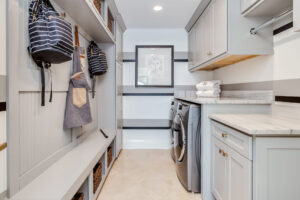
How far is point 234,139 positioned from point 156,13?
2.22 meters

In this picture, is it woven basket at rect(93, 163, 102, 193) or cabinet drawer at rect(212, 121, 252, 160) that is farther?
woven basket at rect(93, 163, 102, 193)

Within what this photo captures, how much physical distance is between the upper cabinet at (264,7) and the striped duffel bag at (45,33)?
1.53 m

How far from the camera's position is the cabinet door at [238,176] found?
1063 mm

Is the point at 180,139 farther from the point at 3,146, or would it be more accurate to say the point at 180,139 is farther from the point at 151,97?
the point at 3,146

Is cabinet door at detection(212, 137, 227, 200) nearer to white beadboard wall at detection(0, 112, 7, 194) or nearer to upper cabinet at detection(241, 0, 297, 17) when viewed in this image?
upper cabinet at detection(241, 0, 297, 17)

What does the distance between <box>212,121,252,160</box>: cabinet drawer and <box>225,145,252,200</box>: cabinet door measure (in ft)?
0.13

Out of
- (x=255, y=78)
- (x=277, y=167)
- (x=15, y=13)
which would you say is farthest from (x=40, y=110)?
(x=255, y=78)

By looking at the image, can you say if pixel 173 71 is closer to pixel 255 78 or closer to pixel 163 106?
pixel 163 106

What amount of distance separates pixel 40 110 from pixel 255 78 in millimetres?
2098

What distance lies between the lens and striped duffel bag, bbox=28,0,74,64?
43.9 inches

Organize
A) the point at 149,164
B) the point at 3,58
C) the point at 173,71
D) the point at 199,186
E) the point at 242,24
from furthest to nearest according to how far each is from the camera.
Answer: the point at 173,71 < the point at 149,164 < the point at 199,186 < the point at 242,24 < the point at 3,58

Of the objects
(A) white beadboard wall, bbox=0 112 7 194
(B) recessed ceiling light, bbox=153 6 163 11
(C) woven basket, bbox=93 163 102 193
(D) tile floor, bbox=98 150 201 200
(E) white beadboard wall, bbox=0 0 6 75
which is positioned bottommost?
(D) tile floor, bbox=98 150 201 200

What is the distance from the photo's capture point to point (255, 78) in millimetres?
1975

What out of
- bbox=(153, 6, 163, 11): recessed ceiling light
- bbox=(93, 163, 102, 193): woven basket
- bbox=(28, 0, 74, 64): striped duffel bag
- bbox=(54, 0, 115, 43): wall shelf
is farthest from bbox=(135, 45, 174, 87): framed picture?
bbox=(28, 0, 74, 64): striped duffel bag
